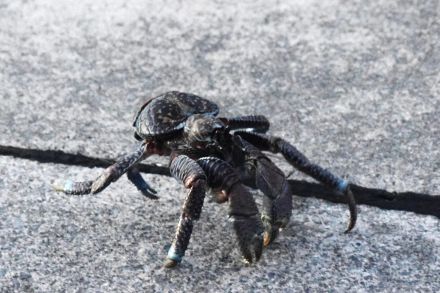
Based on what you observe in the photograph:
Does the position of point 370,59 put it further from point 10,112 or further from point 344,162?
point 10,112

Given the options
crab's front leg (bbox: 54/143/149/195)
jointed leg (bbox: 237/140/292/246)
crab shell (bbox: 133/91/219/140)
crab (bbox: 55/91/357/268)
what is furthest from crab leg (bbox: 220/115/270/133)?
crab's front leg (bbox: 54/143/149/195)

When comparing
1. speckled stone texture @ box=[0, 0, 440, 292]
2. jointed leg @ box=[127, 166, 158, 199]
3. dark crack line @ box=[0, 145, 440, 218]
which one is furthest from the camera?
dark crack line @ box=[0, 145, 440, 218]

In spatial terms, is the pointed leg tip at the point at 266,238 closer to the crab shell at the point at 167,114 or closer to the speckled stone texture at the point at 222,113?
the speckled stone texture at the point at 222,113

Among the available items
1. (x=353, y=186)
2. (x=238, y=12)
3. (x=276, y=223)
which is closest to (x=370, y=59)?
(x=238, y=12)

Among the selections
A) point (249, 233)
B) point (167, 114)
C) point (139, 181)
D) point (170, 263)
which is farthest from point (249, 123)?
point (170, 263)

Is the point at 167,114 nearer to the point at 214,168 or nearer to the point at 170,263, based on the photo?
the point at 214,168

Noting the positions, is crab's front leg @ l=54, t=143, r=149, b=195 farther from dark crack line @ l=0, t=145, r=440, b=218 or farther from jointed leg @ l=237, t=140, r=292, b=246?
jointed leg @ l=237, t=140, r=292, b=246

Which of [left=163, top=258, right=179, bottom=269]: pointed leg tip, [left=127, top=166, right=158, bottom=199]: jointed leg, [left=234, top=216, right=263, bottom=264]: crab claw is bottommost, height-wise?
[left=163, top=258, right=179, bottom=269]: pointed leg tip
